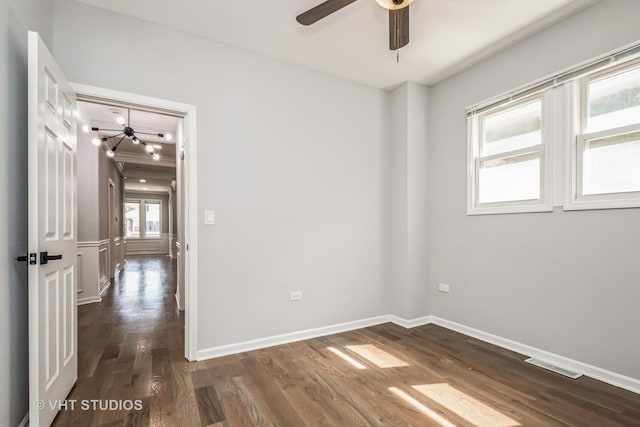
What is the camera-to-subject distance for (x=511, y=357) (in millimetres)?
2598

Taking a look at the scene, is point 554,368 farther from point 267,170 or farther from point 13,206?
point 13,206

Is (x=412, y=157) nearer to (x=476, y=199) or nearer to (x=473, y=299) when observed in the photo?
(x=476, y=199)

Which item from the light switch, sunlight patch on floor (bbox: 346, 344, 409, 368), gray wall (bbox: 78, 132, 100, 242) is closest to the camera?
sunlight patch on floor (bbox: 346, 344, 409, 368)

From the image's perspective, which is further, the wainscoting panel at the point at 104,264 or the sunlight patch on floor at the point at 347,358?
the wainscoting panel at the point at 104,264

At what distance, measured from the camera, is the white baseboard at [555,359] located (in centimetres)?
208

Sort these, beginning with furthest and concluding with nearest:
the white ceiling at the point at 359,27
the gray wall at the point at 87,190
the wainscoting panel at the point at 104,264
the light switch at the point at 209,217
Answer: the wainscoting panel at the point at 104,264 → the gray wall at the point at 87,190 → the light switch at the point at 209,217 → the white ceiling at the point at 359,27

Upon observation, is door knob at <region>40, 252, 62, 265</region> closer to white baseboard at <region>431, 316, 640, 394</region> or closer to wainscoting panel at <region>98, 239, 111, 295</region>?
white baseboard at <region>431, 316, 640, 394</region>

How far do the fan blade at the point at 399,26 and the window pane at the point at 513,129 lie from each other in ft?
5.04

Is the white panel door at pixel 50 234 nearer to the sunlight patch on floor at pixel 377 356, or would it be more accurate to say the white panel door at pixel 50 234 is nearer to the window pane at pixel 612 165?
the sunlight patch on floor at pixel 377 356

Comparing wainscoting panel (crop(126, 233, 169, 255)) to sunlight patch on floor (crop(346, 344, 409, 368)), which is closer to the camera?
sunlight patch on floor (crop(346, 344, 409, 368))

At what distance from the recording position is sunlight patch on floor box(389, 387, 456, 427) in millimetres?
1753

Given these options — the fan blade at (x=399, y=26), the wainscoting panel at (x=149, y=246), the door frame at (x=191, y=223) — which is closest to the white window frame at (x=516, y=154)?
the fan blade at (x=399, y=26)

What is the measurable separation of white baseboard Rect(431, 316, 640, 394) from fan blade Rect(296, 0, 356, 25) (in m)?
3.11

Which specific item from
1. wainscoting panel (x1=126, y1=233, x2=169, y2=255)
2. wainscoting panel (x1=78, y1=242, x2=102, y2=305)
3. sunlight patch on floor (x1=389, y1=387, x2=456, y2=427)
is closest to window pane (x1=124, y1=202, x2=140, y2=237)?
wainscoting panel (x1=126, y1=233, x2=169, y2=255)
